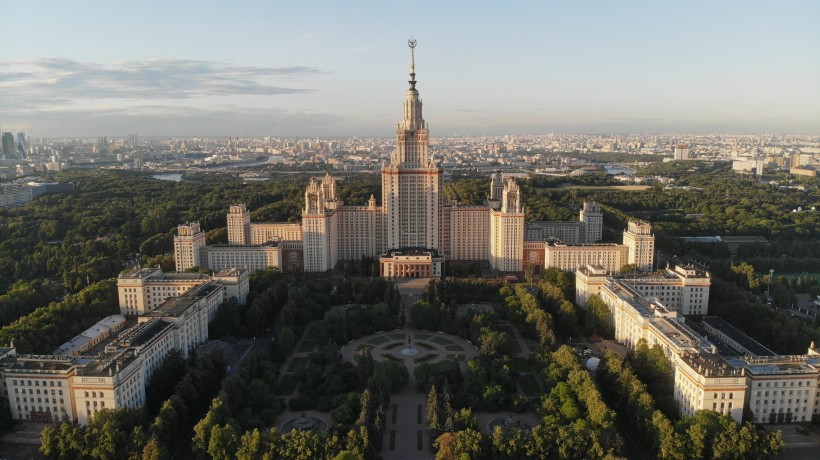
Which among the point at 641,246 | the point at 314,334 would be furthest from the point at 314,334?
the point at 641,246

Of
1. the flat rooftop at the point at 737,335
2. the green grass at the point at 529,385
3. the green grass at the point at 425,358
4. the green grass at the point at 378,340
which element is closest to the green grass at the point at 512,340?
the green grass at the point at 529,385

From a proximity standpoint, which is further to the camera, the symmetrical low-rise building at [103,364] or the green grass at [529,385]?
the green grass at [529,385]

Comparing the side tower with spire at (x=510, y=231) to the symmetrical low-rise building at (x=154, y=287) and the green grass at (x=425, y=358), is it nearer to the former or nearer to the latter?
the green grass at (x=425, y=358)

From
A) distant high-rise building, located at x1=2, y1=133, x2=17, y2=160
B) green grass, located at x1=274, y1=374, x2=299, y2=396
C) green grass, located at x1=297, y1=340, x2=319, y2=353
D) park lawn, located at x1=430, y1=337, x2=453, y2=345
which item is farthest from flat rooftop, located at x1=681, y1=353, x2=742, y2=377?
distant high-rise building, located at x1=2, y1=133, x2=17, y2=160

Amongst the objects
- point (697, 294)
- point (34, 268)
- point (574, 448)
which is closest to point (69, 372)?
point (574, 448)

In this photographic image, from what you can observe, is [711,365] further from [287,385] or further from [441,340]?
[287,385]

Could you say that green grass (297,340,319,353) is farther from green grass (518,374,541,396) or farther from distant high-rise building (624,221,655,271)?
distant high-rise building (624,221,655,271)

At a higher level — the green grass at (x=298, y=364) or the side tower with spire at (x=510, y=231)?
the side tower with spire at (x=510, y=231)
